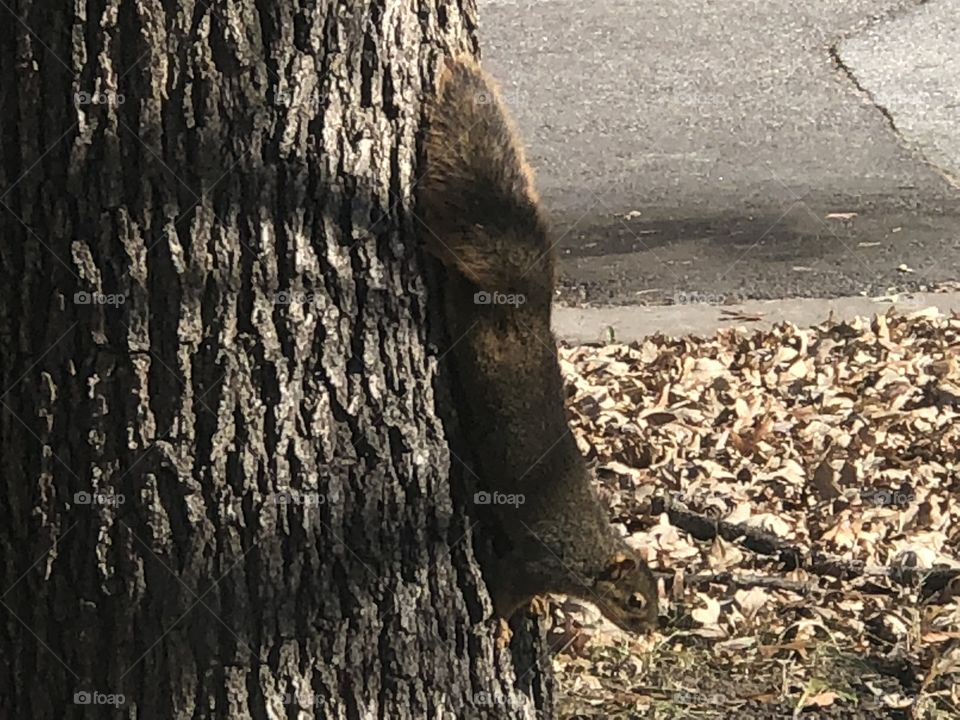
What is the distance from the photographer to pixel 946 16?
12.5 metres

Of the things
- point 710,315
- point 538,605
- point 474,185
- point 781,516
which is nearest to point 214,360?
point 474,185

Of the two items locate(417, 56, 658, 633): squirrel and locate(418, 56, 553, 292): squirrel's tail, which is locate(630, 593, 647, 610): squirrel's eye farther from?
locate(418, 56, 553, 292): squirrel's tail

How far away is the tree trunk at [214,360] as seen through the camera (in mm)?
2406

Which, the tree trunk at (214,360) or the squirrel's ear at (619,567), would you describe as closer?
the tree trunk at (214,360)

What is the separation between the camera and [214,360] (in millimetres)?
2465

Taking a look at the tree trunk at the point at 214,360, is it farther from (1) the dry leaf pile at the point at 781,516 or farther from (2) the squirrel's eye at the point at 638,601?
(1) the dry leaf pile at the point at 781,516

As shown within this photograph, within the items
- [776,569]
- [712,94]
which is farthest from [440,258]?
[712,94]

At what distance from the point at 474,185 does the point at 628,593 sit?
1.28 metres

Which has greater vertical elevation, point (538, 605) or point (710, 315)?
point (710, 315)

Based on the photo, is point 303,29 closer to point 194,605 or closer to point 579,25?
point 194,605

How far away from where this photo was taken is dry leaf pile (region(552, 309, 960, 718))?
3.99m

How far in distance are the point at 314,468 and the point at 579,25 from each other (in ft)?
35.2

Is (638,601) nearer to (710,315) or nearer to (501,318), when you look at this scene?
(501,318)

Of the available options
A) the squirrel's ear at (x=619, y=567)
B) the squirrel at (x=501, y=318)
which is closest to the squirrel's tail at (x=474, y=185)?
the squirrel at (x=501, y=318)
